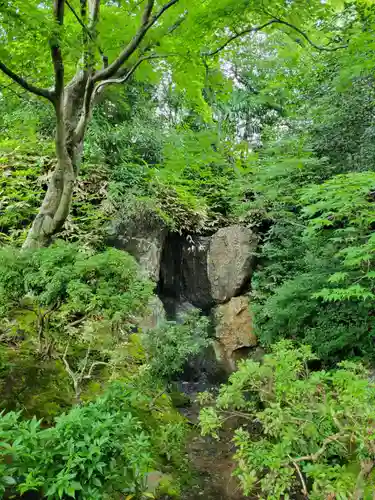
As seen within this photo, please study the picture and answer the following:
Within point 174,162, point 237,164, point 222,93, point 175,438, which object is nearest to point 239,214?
point 237,164

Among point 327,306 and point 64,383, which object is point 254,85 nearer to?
point 327,306

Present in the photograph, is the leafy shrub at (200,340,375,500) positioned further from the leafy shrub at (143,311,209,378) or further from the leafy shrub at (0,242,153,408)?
the leafy shrub at (0,242,153,408)

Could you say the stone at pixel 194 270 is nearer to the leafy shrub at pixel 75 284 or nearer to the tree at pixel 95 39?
the tree at pixel 95 39

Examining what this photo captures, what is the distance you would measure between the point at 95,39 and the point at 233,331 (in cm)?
708

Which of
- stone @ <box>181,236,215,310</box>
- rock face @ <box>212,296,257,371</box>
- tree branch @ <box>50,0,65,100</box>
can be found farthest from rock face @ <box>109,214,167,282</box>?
tree branch @ <box>50,0,65,100</box>

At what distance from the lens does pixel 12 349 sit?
15.1ft

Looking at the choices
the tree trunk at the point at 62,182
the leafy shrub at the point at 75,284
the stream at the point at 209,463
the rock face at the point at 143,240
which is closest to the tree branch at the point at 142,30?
the tree trunk at the point at 62,182

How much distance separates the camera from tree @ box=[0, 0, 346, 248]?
3258mm

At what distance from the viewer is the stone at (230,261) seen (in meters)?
9.16

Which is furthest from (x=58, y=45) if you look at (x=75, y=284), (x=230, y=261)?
(x=230, y=261)

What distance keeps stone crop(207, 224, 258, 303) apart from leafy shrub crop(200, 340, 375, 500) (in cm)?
551

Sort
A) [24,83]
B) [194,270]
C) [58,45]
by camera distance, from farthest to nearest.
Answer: [194,270], [24,83], [58,45]

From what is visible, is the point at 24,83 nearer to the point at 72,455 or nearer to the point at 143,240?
the point at 72,455

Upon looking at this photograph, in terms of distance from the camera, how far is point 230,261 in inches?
364
